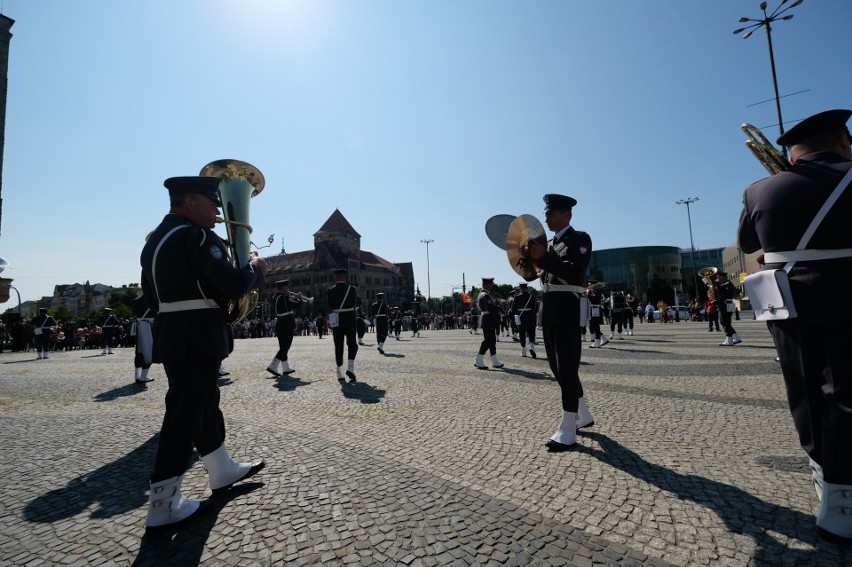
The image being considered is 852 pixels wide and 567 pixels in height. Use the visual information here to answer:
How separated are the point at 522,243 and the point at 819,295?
2.41 m

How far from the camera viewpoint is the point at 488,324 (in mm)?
10406

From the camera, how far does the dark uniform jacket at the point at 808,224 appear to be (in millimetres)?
2334

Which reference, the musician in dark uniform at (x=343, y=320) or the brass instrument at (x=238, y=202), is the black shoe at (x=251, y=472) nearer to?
the brass instrument at (x=238, y=202)

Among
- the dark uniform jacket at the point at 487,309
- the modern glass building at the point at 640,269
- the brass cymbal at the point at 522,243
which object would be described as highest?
the modern glass building at the point at 640,269

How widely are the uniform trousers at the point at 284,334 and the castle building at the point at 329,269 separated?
75708 mm

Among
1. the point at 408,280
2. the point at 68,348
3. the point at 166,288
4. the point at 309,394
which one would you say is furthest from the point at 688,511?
the point at 408,280

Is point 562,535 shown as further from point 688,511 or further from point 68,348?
point 68,348

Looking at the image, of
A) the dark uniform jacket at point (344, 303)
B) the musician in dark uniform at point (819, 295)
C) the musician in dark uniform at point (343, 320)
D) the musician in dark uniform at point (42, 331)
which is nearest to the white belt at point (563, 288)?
the musician in dark uniform at point (819, 295)

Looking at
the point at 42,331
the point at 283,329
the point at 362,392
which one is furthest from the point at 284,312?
the point at 42,331

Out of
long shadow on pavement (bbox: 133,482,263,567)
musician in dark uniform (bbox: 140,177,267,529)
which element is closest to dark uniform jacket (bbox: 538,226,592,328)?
musician in dark uniform (bbox: 140,177,267,529)

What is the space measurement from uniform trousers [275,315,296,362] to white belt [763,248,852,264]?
8.89 meters

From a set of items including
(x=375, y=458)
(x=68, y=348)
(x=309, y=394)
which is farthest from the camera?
(x=68, y=348)

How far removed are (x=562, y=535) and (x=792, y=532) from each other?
1248 mm

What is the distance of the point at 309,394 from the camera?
7051 mm
